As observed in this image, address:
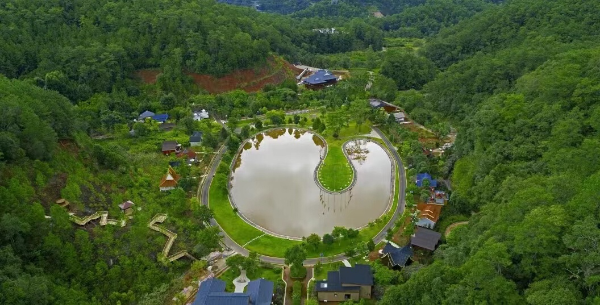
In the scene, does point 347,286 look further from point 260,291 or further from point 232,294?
point 232,294

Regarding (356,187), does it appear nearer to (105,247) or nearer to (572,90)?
(572,90)

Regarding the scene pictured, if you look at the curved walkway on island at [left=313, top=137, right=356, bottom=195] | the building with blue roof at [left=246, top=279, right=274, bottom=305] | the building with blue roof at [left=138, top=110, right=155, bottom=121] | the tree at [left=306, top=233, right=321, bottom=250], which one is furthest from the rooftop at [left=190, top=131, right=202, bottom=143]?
the building with blue roof at [left=246, top=279, right=274, bottom=305]

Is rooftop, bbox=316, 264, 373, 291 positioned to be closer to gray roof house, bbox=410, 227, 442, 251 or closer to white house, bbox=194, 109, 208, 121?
gray roof house, bbox=410, 227, 442, 251

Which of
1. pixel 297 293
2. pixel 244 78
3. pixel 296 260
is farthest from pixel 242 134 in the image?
pixel 297 293

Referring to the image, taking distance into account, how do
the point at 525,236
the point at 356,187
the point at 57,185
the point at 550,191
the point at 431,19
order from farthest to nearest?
the point at 431,19 → the point at 356,187 → the point at 57,185 → the point at 550,191 → the point at 525,236

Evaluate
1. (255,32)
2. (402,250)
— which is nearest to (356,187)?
(402,250)

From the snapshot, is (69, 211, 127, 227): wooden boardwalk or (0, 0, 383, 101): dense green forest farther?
(0, 0, 383, 101): dense green forest

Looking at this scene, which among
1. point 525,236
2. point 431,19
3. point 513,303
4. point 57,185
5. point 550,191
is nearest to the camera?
point 513,303
